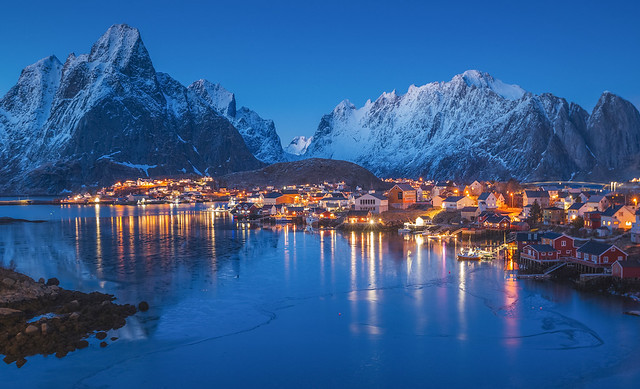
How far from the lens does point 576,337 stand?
16562 mm

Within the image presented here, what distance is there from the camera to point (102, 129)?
165125 millimetres

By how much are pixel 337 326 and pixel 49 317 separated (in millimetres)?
10320

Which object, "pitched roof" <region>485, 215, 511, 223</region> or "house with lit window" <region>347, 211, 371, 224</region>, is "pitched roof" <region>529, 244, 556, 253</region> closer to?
"pitched roof" <region>485, 215, 511, 223</region>

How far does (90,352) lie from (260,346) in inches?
203

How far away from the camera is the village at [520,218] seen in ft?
85.0

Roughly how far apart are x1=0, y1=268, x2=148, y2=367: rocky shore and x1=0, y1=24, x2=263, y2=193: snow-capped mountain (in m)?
134

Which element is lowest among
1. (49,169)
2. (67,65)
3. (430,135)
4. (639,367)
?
(639,367)

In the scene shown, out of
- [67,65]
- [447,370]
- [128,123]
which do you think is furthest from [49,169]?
[447,370]

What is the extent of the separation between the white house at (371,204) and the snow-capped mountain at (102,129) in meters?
111

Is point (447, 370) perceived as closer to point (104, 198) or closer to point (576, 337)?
point (576, 337)

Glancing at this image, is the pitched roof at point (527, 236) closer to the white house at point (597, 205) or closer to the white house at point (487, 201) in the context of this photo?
the white house at point (597, 205)

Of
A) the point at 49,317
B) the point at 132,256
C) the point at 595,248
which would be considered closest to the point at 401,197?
the point at 132,256

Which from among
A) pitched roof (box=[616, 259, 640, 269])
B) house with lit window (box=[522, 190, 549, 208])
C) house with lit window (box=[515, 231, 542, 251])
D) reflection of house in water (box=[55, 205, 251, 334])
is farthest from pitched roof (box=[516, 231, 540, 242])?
house with lit window (box=[522, 190, 549, 208])

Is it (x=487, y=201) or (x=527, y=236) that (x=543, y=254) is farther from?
(x=487, y=201)
